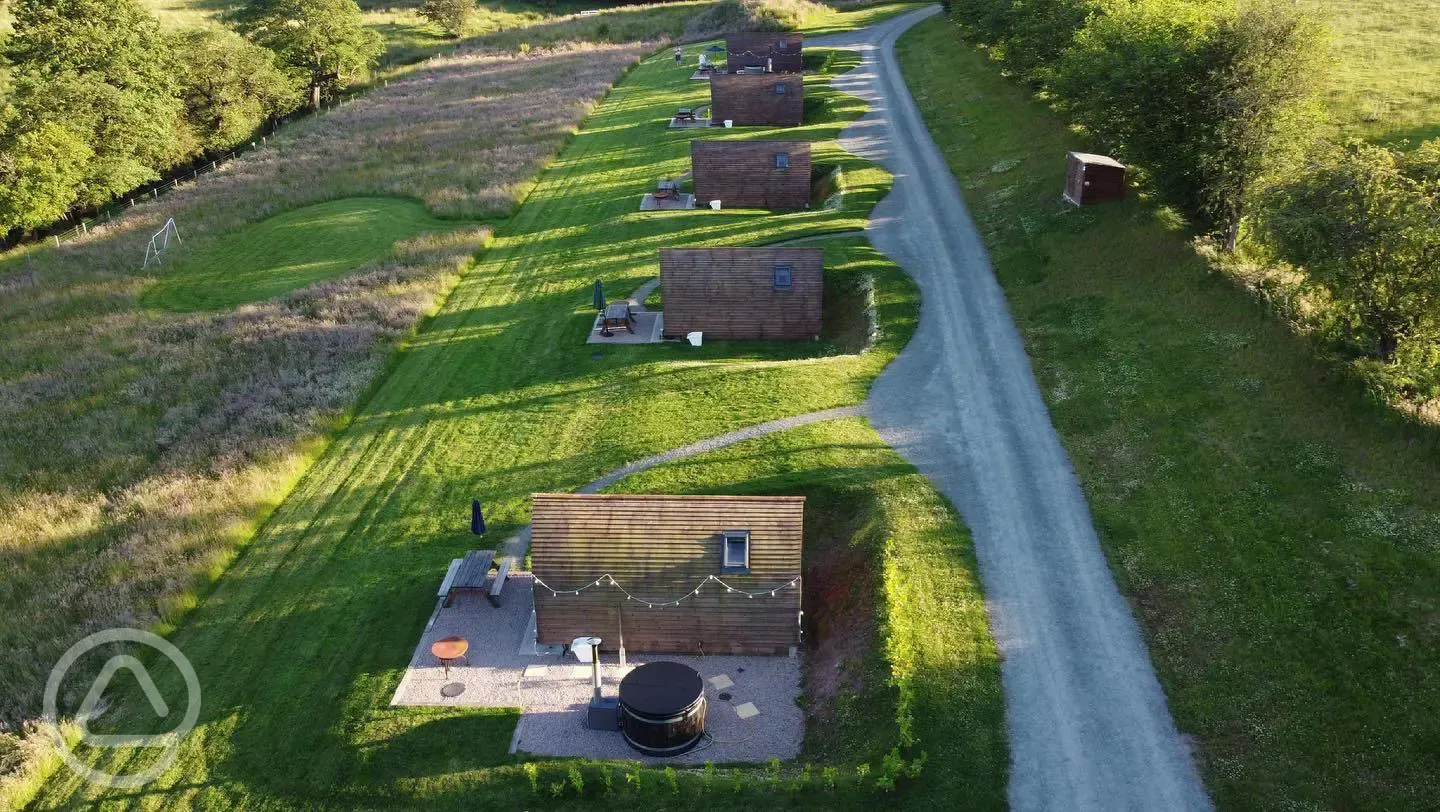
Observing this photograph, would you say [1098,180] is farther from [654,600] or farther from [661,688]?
[661,688]

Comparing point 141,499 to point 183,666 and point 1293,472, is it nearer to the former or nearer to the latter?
point 183,666

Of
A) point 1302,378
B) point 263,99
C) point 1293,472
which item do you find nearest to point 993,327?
point 1302,378

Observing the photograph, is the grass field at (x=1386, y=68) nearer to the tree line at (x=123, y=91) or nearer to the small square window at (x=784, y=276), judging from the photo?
the small square window at (x=784, y=276)

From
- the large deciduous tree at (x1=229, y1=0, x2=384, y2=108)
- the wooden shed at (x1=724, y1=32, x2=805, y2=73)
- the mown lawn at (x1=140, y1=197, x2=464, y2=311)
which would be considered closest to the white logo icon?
the mown lawn at (x1=140, y1=197, x2=464, y2=311)

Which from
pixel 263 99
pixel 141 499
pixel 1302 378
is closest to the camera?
pixel 1302 378

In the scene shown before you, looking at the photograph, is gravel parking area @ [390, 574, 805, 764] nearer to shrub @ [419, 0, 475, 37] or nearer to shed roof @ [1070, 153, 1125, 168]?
shed roof @ [1070, 153, 1125, 168]

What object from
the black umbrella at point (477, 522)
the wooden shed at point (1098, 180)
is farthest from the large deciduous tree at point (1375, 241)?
the black umbrella at point (477, 522)
